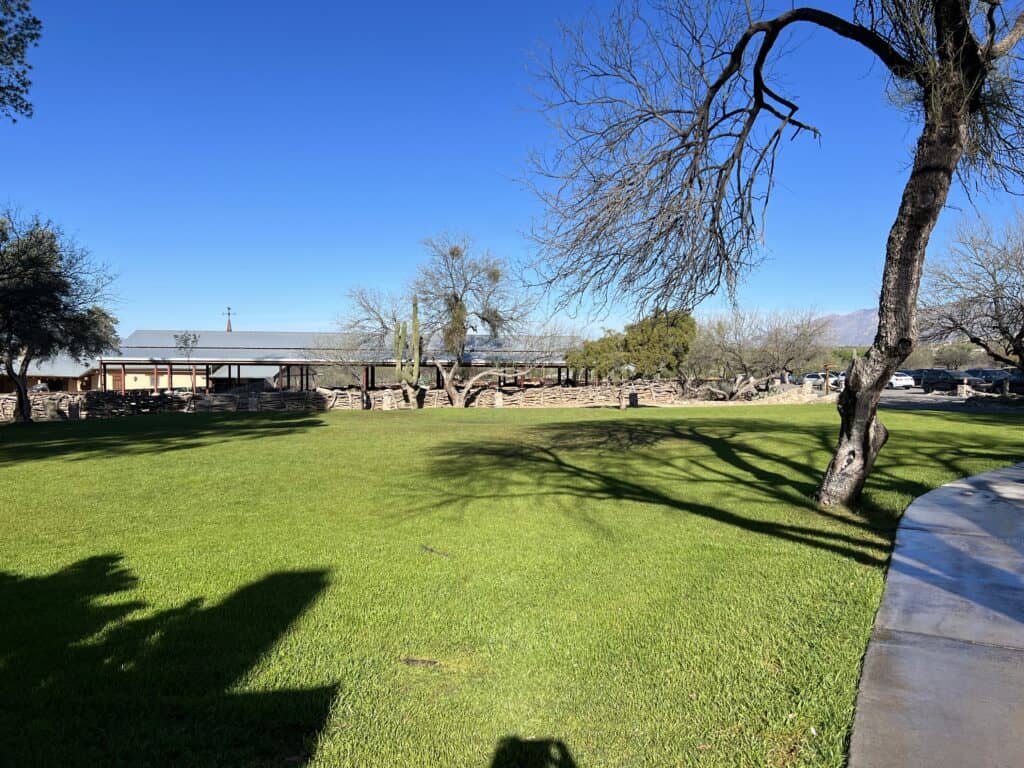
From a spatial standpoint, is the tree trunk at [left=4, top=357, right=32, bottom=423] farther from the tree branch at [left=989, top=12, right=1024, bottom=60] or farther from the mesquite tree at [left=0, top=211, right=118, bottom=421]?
the tree branch at [left=989, top=12, right=1024, bottom=60]

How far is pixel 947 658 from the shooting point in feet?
11.1

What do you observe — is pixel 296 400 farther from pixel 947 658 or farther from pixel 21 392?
pixel 947 658

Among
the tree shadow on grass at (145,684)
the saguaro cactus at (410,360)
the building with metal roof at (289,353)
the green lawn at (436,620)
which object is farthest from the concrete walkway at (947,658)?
the building with metal roof at (289,353)

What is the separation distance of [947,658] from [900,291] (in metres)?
4.93

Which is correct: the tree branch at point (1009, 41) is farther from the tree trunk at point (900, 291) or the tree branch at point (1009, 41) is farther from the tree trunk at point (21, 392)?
the tree trunk at point (21, 392)

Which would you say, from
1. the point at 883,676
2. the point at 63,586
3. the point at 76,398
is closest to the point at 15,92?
the point at 63,586

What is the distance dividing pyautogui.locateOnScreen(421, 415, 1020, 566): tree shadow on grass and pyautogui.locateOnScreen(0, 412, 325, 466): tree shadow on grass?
6.87m

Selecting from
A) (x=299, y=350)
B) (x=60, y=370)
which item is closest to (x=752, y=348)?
(x=299, y=350)

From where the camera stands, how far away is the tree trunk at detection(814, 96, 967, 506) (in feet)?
22.9

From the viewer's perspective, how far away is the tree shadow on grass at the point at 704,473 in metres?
6.95

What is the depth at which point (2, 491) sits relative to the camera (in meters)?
9.17

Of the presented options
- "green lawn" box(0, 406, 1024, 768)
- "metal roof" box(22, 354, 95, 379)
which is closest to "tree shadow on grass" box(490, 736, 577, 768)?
"green lawn" box(0, 406, 1024, 768)

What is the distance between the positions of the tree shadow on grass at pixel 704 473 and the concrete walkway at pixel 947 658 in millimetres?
661

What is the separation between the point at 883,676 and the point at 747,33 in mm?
7356
